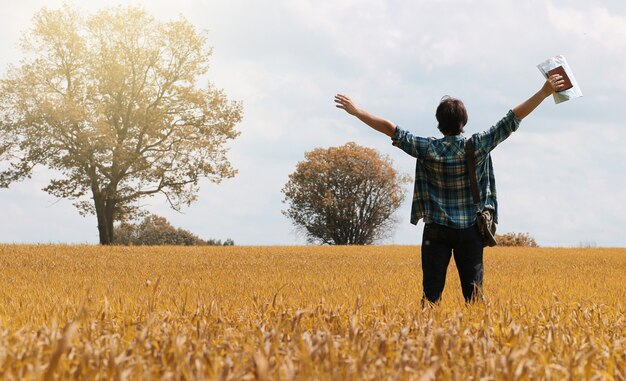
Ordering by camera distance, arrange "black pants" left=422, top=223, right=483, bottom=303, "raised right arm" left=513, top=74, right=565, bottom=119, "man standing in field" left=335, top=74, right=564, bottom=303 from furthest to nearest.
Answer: "black pants" left=422, top=223, right=483, bottom=303 < "man standing in field" left=335, top=74, right=564, bottom=303 < "raised right arm" left=513, top=74, right=565, bottom=119

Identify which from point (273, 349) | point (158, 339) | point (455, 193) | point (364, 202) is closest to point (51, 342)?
point (158, 339)

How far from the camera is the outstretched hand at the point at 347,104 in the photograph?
6316 millimetres

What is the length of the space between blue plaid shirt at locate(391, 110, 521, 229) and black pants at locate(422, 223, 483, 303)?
0.11 m

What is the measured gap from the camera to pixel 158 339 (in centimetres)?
369

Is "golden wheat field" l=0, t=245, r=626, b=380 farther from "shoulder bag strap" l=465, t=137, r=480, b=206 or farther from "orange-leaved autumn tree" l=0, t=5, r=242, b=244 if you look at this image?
"orange-leaved autumn tree" l=0, t=5, r=242, b=244

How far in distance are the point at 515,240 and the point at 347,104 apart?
38.3 metres

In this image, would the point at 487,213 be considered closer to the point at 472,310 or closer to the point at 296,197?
the point at 472,310

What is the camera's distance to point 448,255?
663 cm

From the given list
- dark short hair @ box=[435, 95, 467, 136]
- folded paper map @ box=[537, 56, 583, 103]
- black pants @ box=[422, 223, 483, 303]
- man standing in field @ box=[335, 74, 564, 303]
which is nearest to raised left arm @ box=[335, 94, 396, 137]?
man standing in field @ box=[335, 74, 564, 303]

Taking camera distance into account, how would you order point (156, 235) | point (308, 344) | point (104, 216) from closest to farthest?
point (308, 344) → point (104, 216) → point (156, 235)

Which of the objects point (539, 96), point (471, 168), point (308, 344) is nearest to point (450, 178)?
→ point (471, 168)

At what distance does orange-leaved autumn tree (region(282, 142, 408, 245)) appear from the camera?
171 feet

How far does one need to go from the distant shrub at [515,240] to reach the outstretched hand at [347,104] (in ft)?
124

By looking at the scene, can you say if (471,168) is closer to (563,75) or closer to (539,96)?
(539,96)
